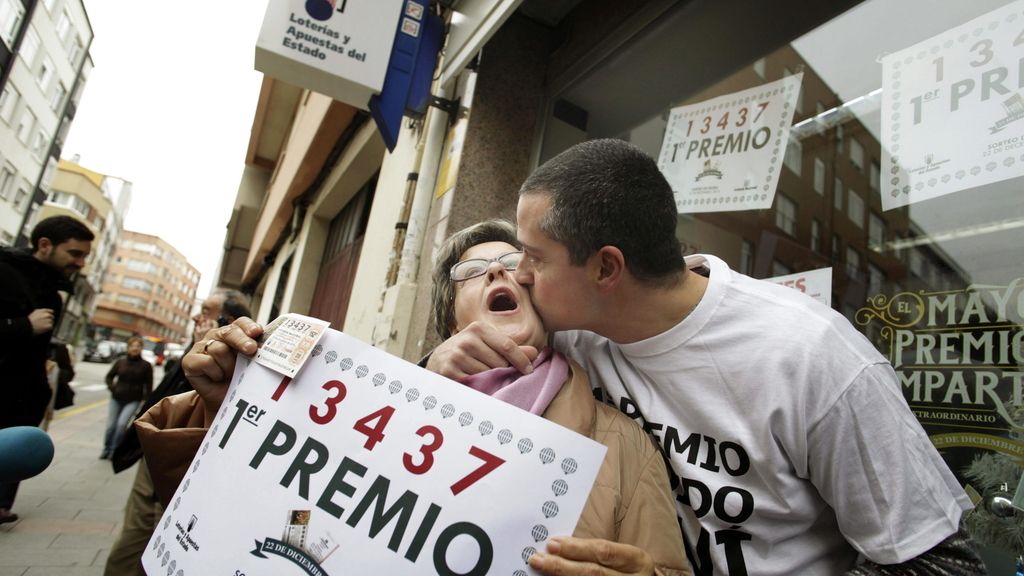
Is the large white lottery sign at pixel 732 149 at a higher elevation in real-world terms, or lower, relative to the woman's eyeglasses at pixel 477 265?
higher

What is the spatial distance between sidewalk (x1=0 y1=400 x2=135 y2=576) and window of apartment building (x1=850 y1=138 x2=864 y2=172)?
3368 millimetres

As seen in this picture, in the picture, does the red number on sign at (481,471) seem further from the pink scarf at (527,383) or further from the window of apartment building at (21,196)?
the window of apartment building at (21,196)

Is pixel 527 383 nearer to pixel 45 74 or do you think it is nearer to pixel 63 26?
pixel 45 74

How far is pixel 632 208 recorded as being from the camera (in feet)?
4.79

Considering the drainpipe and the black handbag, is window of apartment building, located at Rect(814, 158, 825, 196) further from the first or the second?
the black handbag

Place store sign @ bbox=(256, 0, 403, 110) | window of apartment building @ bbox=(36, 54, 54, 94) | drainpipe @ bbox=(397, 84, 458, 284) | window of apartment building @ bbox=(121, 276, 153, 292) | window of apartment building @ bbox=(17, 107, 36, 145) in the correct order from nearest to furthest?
1. store sign @ bbox=(256, 0, 403, 110)
2. drainpipe @ bbox=(397, 84, 458, 284)
3. window of apartment building @ bbox=(17, 107, 36, 145)
4. window of apartment building @ bbox=(36, 54, 54, 94)
5. window of apartment building @ bbox=(121, 276, 153, 292)

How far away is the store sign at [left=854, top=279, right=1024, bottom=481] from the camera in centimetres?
148

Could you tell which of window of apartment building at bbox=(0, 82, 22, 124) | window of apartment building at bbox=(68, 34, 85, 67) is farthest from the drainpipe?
window of apartment building at bbox=(68, 34, 85, 67)

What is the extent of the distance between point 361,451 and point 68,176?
212 ft

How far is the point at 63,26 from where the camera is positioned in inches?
1435

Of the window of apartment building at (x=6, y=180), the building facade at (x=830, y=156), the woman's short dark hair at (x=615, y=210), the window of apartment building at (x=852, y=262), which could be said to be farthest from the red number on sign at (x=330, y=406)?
the window of apartment building at (x=6, y=180)

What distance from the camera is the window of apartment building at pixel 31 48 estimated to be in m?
30.8

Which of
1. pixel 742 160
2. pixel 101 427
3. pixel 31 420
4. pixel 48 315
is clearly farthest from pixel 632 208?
pixel 101 427

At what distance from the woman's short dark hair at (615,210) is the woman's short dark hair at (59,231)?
325 cm
